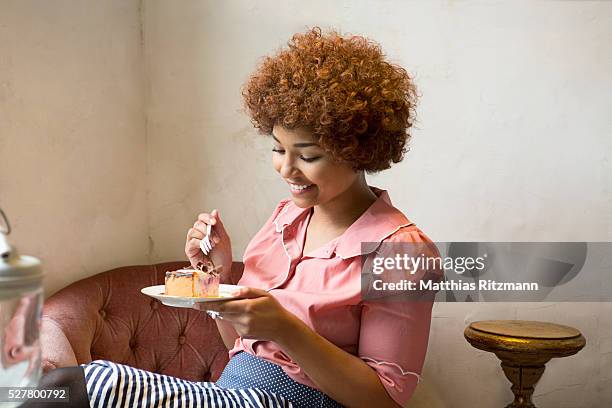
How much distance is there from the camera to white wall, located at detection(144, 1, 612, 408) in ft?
8.39

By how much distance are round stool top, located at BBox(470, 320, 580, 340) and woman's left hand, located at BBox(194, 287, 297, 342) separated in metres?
0.92

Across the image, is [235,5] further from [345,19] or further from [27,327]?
[27,327]

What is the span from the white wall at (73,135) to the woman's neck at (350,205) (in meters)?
0.91

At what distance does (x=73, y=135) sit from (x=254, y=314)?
3.87ft

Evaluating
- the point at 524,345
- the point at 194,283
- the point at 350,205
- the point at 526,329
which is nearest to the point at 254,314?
the point at 194,283

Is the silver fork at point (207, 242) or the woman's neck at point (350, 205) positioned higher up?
the woman's neck at point (350, 205)

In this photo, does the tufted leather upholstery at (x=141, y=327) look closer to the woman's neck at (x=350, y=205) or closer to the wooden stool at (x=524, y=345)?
the woman's neck at (x=350, y=205)

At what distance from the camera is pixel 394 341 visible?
5.75 ft

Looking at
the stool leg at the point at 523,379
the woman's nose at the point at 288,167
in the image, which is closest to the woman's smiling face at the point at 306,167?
the woman's nose at the point at 288,167

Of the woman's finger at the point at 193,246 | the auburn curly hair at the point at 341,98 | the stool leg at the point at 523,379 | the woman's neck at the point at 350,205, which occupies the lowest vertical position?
the stool leg at the point at 523,379

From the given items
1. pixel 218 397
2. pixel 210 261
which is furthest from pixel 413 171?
pixel 218 397

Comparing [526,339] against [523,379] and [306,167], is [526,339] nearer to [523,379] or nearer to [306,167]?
[523,379]

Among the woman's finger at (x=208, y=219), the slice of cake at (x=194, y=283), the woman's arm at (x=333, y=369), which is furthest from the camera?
the woman's finger at (x=208, y=219)

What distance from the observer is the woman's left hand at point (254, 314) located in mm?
1550
